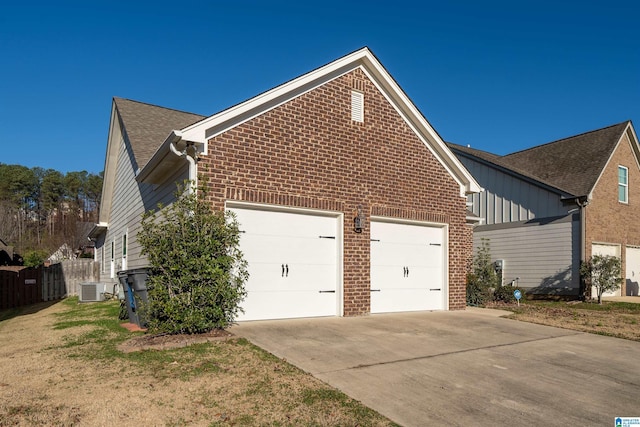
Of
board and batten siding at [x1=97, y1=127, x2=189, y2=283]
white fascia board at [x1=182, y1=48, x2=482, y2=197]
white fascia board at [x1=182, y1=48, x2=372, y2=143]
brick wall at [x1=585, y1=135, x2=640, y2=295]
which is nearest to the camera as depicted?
white fascia board at [x1=182, y1=48, x2=372, y2=143]

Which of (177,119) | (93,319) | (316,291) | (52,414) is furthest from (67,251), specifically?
(52,414)

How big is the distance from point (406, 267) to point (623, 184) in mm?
13565

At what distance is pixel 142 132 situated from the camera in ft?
47.2

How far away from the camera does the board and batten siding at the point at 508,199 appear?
59.6 feet

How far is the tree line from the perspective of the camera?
178 feet

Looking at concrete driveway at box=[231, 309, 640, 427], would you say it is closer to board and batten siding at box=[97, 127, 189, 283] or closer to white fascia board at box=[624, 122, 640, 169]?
board and batten siding at box=[97, 127, 189, 283]

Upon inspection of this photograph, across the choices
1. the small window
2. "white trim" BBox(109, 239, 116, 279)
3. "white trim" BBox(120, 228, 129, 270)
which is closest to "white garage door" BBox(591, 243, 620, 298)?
the small window

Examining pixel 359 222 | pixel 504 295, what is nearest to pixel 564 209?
pixel 504 295

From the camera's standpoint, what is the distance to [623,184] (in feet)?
64.0

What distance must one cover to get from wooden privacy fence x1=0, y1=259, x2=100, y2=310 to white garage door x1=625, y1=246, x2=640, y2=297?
23.3 meters

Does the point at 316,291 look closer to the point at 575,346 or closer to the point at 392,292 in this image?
the point at 392,292

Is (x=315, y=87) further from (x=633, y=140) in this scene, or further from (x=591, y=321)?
(x=633, y=140)

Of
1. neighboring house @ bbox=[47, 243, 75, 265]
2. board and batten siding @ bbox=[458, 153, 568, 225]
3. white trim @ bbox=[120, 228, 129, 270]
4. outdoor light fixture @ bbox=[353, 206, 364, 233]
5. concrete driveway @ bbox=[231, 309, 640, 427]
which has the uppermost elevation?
board and batten siding @ bbox=[458, 153, 568, 225]

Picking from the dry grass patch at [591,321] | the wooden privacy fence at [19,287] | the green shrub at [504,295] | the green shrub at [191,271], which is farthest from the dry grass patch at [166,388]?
the green shrub at [504,295]
